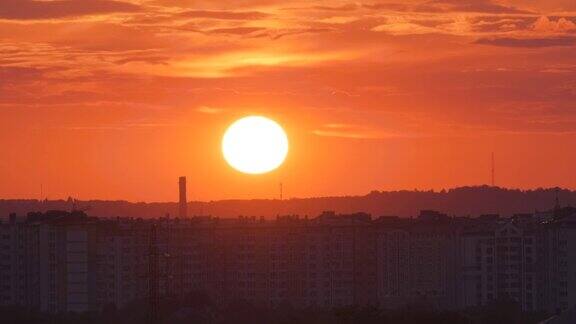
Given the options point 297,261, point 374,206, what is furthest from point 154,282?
point 374,206

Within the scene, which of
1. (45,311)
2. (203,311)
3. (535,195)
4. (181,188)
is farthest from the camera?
(535,195)

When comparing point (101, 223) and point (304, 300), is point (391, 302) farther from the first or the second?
point (101, 223)

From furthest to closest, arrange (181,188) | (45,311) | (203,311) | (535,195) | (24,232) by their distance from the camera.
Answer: (535,195), (181,188), (24,232), (45,311), (203,311)

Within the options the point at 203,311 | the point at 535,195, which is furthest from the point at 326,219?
the point at 535,195

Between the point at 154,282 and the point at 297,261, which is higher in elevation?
the point at 154,282

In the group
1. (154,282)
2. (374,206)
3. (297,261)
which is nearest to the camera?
(154,282)

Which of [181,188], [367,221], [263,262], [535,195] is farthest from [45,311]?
[535,195]

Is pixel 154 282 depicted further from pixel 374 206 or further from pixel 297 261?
pixel 374 206

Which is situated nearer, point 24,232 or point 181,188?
point 24,232

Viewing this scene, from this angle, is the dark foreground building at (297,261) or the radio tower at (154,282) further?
the dark foreground building at (297,261)
